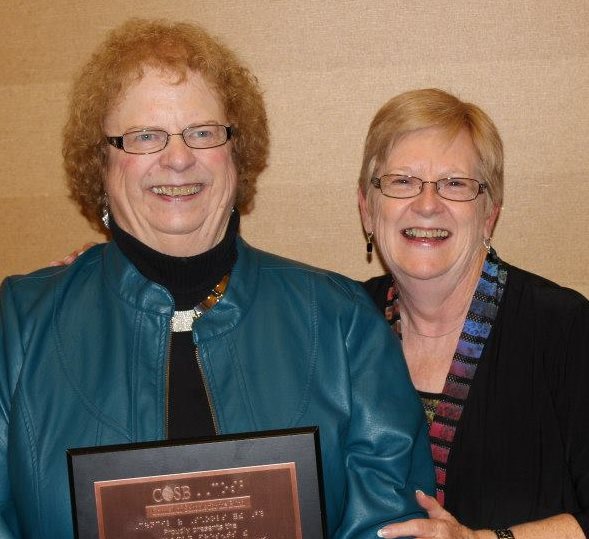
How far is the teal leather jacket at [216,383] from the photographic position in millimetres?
1608

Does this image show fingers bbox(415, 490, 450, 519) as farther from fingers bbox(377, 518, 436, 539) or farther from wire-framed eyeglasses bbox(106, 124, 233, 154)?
wire-framed eyeglasses bbox(106, 124, 233, 154)

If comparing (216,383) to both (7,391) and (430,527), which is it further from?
(430,527)

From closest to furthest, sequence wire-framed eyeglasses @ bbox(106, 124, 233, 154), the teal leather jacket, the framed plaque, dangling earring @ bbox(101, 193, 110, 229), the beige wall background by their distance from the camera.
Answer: the framed plaque < the teal leather jacket < wire-framed eyeglasses @ bbox(106, 124, 233, 154) < dangling earring @ bbox(101, 193, 110, 229) < the beige wall background

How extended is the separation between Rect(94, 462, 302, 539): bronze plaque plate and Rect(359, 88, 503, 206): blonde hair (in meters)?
0.97

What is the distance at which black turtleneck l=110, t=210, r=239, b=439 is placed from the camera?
5.44ft

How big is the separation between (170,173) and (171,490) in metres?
0.66

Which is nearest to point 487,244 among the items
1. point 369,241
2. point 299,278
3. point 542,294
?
point 542,294

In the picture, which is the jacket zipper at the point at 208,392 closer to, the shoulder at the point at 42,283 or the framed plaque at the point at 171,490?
the framed plaque at the point at 171,490

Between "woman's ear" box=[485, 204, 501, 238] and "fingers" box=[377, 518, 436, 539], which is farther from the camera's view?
"woman's ear" box=[485, 204, 501, 238]

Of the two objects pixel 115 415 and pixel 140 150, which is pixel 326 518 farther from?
pixel 140 150

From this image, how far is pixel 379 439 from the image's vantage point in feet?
5.49

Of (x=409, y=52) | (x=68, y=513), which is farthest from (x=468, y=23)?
(x=68, y=513)

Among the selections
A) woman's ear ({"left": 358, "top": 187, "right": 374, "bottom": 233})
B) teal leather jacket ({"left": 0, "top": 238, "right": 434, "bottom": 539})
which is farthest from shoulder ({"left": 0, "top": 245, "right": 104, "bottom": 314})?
woman's ear ({"left": 358, "top": 187, "right": 374, "bottom": 233})

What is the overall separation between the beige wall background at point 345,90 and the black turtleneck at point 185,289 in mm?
578
